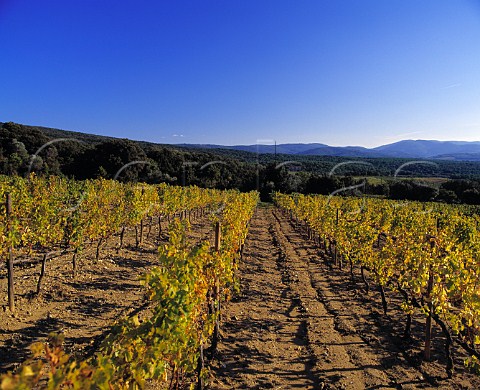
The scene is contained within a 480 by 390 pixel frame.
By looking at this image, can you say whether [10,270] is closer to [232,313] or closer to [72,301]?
[72,301]

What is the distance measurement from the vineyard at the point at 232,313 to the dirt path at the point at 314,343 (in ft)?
0.10

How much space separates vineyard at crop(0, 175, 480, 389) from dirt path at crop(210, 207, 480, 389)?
0.10 ft

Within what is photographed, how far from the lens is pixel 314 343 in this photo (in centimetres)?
635

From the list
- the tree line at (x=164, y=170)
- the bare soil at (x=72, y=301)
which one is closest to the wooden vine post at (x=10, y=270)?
the bare soil at (x=72, y=301)

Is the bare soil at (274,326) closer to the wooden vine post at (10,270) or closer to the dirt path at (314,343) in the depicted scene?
the dirt path at (314,343)

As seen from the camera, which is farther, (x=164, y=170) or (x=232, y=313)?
(x=164, y=170)

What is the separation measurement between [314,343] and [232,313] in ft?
6.79

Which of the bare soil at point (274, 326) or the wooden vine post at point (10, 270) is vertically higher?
the wooden vine post at point (10, 270)

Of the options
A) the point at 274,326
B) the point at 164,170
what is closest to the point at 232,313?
the point at 274,326

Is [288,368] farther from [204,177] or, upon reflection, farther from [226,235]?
[204,177]

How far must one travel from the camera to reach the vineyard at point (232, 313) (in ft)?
10.7

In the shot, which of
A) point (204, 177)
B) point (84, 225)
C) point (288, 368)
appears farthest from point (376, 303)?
point (204, 177)

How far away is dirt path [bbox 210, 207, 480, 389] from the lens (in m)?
5.21

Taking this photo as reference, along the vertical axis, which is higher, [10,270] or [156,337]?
[156,337]
